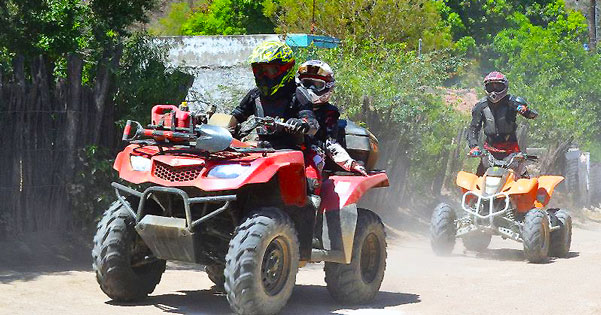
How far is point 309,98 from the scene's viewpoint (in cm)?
910

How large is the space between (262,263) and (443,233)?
6571 millimetres

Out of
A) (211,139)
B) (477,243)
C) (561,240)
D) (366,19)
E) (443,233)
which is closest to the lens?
(211,139)

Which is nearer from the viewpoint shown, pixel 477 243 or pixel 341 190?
pixel 341 190

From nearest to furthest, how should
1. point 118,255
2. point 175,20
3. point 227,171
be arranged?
point 227,171
point 118,255
point 175,20

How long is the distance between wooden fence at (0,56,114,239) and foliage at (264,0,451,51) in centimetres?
1647

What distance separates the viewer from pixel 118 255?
8.45 m

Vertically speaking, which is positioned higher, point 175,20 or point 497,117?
point 175,20

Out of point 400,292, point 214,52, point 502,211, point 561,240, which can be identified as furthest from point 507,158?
point 214,52

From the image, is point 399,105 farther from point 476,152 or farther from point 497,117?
point 476,152

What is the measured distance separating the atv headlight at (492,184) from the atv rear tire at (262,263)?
21.7ft

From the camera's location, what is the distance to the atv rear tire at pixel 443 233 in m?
14.3

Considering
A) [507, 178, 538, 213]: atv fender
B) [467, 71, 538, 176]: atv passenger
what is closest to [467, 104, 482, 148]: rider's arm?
[467, 71, 538, 176]: atv passenger

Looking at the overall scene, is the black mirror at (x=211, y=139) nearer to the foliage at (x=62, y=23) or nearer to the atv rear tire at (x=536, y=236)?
the foliage at (x=62, y=23)

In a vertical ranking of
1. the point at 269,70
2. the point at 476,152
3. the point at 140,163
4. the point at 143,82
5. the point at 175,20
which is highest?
the point at 175,20
